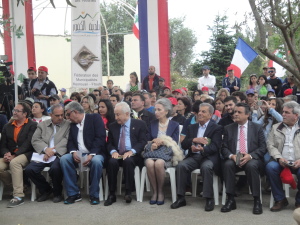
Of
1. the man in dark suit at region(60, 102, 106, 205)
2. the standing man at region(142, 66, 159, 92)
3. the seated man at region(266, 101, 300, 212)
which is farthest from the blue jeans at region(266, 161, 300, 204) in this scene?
the standing man at region(142, 66, 159, 92)

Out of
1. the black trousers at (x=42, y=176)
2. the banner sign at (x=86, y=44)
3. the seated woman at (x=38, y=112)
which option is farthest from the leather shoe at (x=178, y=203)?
the banner sign at (x=86, y=44)

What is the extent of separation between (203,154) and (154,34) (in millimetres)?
5590

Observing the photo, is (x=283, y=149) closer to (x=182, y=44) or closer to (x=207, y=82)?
(x=207, y=82)

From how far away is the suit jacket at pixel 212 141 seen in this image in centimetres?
687

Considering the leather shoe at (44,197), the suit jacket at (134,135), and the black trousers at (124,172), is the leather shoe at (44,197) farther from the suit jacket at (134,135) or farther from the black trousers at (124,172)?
the suit jacket at (134,135)

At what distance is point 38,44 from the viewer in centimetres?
2239

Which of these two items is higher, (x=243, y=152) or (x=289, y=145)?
(x=289, y=145)

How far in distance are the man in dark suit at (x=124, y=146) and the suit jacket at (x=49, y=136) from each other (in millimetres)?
687

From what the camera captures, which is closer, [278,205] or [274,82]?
[278,205]

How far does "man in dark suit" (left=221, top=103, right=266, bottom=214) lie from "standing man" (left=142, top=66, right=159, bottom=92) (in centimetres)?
498

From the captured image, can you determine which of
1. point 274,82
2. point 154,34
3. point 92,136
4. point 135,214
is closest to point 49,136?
point 92,136

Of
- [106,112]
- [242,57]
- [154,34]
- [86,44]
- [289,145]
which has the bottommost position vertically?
[289,145]

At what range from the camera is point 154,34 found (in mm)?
11898

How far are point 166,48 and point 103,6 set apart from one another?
1122 inches
